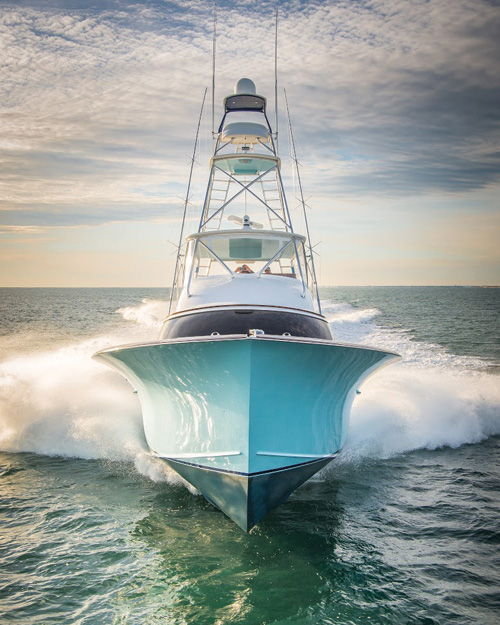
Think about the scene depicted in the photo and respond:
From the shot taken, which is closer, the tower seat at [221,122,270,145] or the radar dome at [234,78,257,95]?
the tower seat at [221,122,270,145]

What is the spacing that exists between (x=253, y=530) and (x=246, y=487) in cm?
100

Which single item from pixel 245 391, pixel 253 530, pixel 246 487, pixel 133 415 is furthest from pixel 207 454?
pixel 133 415

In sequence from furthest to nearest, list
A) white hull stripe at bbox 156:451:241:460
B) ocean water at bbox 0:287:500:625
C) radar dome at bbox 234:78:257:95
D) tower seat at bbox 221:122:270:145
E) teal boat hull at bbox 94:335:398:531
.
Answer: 1. radar dome at bbox 234:78:257:95
2. tower seat at bbox 221:122:270:145
3. white hull stripe at bbox 156:451:241:460
4. teal boat hull at bbox 94:335:398:531
5. ocean water at bbox 0:287:500:625

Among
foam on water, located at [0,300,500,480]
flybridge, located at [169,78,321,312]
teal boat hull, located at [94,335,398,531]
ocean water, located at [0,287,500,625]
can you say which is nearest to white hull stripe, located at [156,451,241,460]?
teal boat hull, located at [94,335,398,531]

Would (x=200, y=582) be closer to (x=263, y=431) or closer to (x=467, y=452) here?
(x=263, y=431)

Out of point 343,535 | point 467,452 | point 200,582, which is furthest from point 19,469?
point 467,452

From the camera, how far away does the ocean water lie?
194 inches

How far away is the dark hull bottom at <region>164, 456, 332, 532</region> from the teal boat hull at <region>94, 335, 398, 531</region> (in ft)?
0.05

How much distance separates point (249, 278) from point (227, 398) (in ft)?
10.2

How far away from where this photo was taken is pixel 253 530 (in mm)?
6441

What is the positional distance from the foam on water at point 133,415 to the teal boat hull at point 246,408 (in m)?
2.08

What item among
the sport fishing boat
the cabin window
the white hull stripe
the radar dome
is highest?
the radar dome

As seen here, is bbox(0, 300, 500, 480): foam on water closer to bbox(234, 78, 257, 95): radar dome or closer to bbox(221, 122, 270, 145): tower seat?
bbox(221, 122, 270, 145): tower seat

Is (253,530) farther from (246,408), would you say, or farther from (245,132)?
(245,132)
